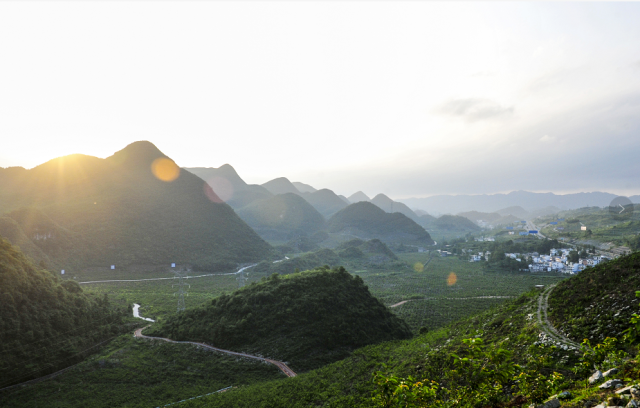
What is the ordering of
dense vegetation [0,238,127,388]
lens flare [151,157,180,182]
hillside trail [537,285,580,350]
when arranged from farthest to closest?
lens flare [151,157,180,182], dense vegetation [0,238,127,388], hillside trail [537,285,580,350]

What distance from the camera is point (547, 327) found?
14.0 metres

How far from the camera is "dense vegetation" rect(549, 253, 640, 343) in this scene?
11844 millimetres

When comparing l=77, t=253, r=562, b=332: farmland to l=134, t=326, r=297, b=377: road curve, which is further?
l=77, t=253, r=562, b=332: farmland

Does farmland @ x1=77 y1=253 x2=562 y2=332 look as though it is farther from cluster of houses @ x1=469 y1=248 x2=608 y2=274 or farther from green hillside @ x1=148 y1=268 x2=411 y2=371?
green hillside @ x1=148 y1=268 x2=411 y2=371

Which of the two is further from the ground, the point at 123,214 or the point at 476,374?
the point at 123,214

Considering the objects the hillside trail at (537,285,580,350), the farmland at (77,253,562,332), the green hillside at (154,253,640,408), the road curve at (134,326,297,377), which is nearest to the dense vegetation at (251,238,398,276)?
the farmland at (77,253,562,332)

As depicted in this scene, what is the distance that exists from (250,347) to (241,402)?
36.0 ft

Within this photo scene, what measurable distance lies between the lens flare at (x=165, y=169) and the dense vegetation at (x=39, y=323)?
10255 centimetres

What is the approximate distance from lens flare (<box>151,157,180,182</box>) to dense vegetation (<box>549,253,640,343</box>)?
137 meters

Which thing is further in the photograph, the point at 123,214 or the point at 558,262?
the point at 123,214

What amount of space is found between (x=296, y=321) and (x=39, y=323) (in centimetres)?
2439

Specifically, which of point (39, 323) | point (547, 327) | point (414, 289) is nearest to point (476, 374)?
point (547, 327)

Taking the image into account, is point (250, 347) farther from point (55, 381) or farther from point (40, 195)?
point (40, 195)

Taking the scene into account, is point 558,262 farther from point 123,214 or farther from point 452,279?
point 123,214
